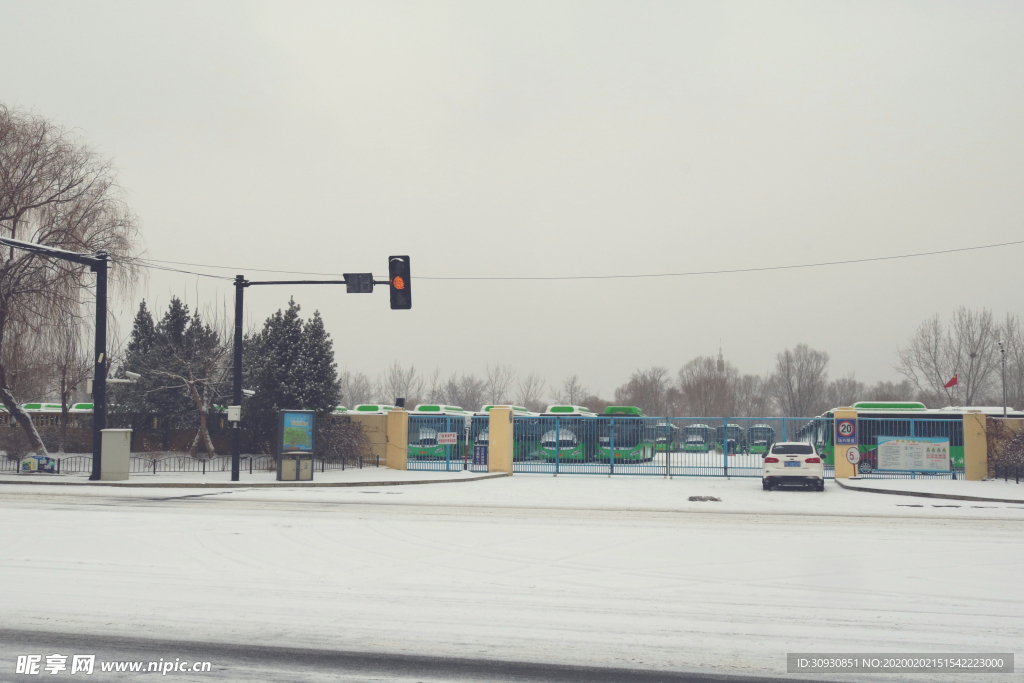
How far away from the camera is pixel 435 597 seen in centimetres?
904

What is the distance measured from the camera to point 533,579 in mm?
10062

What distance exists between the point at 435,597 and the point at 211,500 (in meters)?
12.8

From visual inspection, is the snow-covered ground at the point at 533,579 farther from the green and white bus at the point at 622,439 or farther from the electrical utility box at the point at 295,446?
the green and white bus at the point at 622,439

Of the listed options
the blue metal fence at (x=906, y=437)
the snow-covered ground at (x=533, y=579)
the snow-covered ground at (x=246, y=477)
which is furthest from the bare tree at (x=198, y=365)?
the blue metal fence at (x=906, y=437)

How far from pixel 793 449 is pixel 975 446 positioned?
7.95 meters

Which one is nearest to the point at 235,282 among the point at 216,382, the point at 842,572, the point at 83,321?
the point at 83,321

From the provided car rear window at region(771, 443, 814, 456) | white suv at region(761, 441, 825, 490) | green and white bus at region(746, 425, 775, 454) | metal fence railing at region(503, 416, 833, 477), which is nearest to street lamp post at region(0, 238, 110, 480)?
metal fence railing at region(503, 416, 833, 477)

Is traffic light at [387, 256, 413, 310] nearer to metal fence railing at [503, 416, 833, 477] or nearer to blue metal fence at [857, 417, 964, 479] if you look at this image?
metal fence railing at [503, 416, 833, 477]

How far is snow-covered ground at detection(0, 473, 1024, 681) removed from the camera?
7.39 m

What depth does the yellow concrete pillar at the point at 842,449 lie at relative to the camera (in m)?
28.8

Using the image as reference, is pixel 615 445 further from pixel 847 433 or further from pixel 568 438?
pixel 847 433

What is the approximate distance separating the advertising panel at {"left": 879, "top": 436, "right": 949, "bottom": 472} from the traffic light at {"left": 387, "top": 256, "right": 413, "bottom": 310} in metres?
19.5

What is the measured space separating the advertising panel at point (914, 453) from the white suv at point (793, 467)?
5.48 metres

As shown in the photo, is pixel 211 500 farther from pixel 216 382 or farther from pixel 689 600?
pixel 216 382
